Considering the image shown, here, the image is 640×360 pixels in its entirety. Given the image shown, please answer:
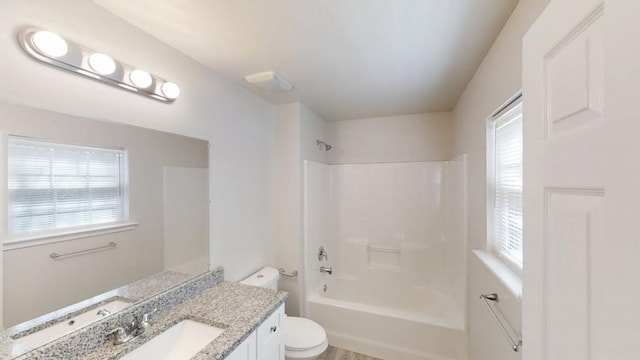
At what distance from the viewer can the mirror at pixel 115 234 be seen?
0.90m

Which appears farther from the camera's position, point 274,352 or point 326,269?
point 326,269

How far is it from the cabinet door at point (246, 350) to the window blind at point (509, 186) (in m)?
1.39

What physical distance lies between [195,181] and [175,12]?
Result: 965mm

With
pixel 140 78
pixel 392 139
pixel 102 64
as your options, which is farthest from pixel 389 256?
pixel 102 64

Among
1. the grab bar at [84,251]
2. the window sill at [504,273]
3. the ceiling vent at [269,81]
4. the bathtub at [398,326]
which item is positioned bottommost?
the bathtub at [398,326]

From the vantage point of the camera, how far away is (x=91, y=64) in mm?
1062

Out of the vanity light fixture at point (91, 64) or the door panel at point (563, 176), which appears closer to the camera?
the door panel at point (563, 176)

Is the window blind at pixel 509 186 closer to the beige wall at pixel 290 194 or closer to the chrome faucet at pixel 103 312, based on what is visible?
the beige wall at pixel 290 194

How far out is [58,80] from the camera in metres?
1.00

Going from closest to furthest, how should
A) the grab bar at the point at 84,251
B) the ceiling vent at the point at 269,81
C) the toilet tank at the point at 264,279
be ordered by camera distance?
the grab bar at the point at 84,251 < the ceiling vent at the point at 269,81 < the toilet tank at the point at 264,279

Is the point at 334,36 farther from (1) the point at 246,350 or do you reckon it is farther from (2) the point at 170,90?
(1) the point at 246,350

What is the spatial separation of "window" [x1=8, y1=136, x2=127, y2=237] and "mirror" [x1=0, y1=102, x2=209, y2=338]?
2 centimetres

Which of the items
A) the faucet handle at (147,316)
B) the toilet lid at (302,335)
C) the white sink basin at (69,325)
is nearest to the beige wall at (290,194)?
the toilet lid at (302,335)

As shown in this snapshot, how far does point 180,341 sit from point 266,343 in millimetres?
441
